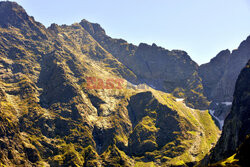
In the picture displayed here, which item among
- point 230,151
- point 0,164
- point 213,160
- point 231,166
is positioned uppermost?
point 231,166

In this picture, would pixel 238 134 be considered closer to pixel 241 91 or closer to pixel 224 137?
pixel 224 137

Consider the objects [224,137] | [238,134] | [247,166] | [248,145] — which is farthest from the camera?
[224,137]

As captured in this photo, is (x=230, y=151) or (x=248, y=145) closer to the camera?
(x=248, y=145)

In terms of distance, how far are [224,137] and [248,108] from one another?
A: 115 feet

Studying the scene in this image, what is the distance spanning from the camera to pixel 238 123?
546 ft

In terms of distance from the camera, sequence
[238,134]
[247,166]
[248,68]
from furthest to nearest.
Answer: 1. [248,68]
2. [238,134]
3. [247,166]

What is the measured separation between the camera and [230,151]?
513 ft

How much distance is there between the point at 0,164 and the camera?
19488 centimetres

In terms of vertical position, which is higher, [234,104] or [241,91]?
[241,91]

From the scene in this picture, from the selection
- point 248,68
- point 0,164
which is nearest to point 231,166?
point 248,68

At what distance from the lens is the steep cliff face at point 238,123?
153m

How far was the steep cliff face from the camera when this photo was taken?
153 metres

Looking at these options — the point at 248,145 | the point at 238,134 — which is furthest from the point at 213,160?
the point at 248,145

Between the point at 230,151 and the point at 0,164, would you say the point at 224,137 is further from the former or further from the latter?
the point at 0,164
